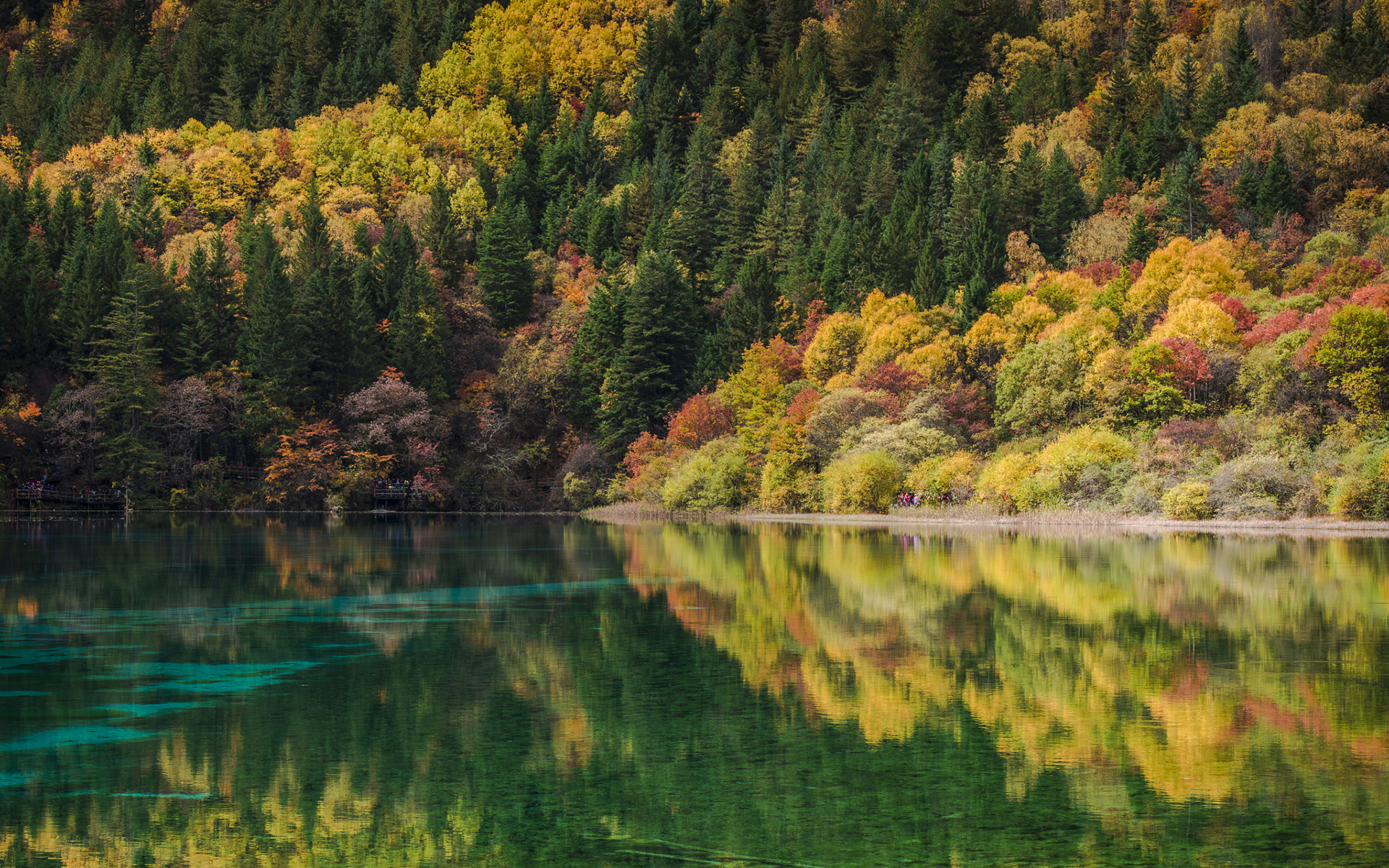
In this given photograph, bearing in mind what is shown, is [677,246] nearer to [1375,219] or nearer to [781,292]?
[781,292]

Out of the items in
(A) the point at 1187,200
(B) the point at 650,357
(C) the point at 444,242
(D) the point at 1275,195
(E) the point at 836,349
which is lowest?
(E) the point at 836,349

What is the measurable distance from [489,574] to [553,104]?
115 m

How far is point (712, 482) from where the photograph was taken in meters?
71.1

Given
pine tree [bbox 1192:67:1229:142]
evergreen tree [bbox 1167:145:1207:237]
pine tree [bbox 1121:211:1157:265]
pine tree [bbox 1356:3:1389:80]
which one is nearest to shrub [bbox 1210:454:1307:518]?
pine tree [bbox 1121:211:1157:265]

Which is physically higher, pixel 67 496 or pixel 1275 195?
pixel 1275 195

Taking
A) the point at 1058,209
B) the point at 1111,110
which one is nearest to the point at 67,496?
the point at 1058,209

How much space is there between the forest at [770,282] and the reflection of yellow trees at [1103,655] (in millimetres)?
25463

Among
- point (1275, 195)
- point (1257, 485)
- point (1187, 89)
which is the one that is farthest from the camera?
point (1187, 89)

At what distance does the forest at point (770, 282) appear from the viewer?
59.8 meters

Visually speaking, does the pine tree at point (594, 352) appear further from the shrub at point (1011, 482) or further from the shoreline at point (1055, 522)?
the shrub at point (1011, 482)

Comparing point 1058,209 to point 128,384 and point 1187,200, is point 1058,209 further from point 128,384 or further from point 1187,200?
point 128,384

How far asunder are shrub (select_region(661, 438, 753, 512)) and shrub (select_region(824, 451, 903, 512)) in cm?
846

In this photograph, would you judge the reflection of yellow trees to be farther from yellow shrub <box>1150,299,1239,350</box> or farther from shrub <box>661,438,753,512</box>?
shrub <box>661,438,753,512</box>

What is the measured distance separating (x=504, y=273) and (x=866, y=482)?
42071mm
